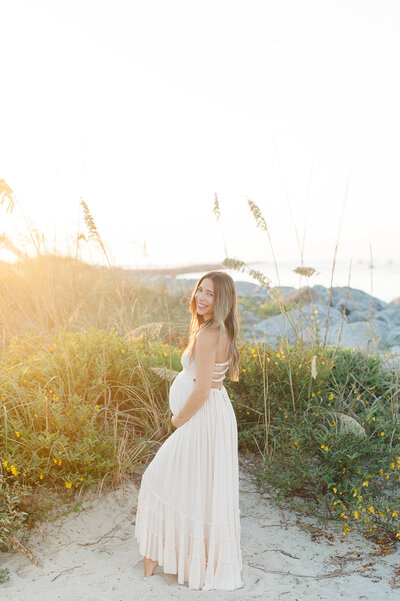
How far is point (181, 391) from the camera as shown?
308 cm

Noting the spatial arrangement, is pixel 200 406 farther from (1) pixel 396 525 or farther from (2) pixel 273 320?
(2) pixel 273 320

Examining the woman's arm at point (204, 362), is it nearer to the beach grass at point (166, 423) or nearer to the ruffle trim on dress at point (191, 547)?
the ruffle trim on dress at point (191, 547)

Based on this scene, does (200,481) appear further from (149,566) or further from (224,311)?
(224,311)

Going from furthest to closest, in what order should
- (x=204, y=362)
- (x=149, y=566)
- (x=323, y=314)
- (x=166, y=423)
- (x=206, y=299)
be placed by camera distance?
(x=323, y=314)
(x=166, y=423)
(x=149, y=566)
(x=206, y=299)
(x=204, y=362)

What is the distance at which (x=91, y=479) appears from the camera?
12.0ft

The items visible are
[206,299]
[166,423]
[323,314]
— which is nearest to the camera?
[206,299]

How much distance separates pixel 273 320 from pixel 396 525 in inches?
230

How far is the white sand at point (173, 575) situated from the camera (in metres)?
3.04

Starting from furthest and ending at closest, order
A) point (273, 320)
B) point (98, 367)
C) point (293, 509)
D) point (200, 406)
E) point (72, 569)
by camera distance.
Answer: point (273, 320) < point (98, 367) < point (293, 509) < point (72, 569) < point (200, 406)

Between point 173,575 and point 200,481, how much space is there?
0.68 metres

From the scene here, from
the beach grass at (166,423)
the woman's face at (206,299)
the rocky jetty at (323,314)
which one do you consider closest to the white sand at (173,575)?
the beach grass at (166,423)

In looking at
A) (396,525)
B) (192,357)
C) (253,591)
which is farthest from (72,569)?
(396,525)

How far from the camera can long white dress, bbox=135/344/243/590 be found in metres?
3.07

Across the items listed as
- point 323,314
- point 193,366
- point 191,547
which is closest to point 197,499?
point 191,547
